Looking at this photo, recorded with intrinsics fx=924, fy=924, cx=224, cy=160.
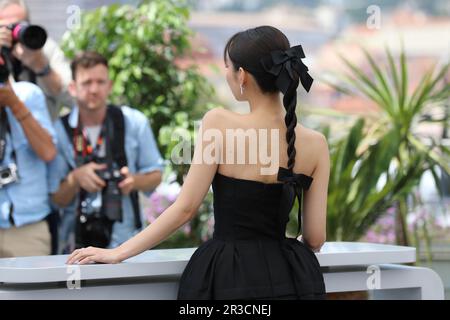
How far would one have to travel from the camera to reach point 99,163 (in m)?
4.06

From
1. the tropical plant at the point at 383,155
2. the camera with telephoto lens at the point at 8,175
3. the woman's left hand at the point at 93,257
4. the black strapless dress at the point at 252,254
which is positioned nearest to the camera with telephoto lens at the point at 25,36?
the camera with telephoto lens at the point at 8,175

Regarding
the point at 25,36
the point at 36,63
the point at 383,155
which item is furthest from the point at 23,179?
the point at 383,155

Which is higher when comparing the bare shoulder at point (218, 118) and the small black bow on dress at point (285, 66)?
the small black bow on dress at point (285, 66)

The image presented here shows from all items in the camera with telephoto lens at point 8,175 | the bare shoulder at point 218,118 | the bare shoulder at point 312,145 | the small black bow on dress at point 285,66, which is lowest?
the camera with telephoto lens at point 8,175

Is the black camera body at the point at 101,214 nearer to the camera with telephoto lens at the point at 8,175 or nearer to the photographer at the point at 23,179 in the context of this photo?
the photographer at the point at 23,179

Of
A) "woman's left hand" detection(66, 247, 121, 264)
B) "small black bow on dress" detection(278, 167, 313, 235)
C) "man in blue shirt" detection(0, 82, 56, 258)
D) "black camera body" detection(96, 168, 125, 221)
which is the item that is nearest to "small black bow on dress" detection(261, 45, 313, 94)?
"small black bow on dress" detection(278, 167, 313, 235)

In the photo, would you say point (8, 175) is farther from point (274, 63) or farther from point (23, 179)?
point (274, 63)

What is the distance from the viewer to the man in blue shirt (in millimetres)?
3660

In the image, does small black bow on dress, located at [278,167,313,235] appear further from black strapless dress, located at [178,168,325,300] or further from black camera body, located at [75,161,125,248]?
black camera body, located at [75,161,125,248]

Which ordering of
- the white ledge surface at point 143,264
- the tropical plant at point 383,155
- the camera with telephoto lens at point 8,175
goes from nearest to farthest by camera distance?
the white ledge surface at point 143,264 → the camera with telephoto lens at point 8,175 → the tropical plant at point 383,155

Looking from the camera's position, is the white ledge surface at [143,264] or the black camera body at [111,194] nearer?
the white ledge surface at [143,264]

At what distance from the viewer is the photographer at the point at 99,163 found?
4.00 meters

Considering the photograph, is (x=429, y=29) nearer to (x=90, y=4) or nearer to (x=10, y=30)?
(x=90, y=4)
